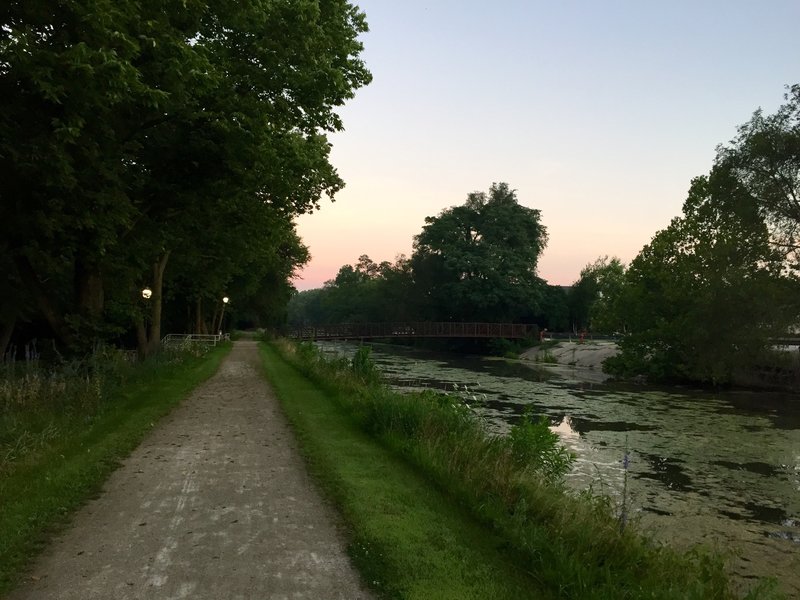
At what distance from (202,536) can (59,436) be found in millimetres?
4986

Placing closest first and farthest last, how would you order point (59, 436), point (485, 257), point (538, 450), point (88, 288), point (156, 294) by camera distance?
point (59, 436) < point (538, 450) < point (88, 288) < point (156, 294) < point (485, 257)

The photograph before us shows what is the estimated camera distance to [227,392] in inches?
682

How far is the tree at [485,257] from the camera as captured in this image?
2749 inches

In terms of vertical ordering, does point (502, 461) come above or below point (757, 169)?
below

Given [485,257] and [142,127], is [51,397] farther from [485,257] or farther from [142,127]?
[485,257]

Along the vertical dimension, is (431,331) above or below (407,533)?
above

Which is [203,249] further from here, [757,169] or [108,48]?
[757,169]

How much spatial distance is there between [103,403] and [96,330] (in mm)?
4132

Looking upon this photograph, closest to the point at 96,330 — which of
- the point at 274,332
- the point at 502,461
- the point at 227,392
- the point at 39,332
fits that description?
the point at 227,392

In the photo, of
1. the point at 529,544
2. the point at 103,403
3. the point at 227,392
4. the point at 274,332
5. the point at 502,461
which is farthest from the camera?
the point at 274,332

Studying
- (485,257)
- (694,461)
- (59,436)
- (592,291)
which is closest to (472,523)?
(59,436)

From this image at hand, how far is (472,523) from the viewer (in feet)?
21.3

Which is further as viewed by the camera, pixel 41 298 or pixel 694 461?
pixel 41 298

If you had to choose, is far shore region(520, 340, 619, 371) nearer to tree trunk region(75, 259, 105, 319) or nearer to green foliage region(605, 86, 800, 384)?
green foliage region(605, 86, 800, 384)
